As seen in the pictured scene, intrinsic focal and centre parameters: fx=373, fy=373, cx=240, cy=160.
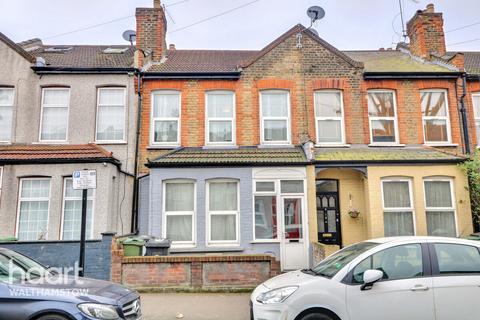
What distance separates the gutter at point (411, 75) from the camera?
13.2 m

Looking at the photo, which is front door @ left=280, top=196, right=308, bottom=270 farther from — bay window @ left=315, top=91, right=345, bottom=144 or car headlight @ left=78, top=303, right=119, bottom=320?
car headlight @ left=78, top=303, right=119, bottom=320

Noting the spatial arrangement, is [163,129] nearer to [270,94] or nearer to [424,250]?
[270,94]

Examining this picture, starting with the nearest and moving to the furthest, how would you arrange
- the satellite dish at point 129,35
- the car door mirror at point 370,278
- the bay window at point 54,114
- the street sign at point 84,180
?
the car door mirror at point 370,278, the street sign at point 84,180, the bay window at point 54,114, the satellite dish at point 129,35

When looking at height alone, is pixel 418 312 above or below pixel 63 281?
below

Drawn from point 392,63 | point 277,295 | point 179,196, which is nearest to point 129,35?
point 179,196

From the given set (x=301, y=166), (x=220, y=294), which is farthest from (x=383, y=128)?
(x=220, y=294)

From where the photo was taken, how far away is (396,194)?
11773 mm

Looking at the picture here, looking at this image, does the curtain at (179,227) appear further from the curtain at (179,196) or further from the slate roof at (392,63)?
the slate roof at (392,63)

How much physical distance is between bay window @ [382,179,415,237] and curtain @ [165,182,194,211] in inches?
239

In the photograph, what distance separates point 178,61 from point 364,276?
38.4 ft

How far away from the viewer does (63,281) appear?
5207 mm

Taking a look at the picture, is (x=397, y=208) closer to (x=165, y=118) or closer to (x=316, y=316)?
(x=316, y=316)

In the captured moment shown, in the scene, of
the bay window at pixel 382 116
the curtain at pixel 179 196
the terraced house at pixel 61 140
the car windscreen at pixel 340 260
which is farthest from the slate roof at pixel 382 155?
the terraced house at pixel 61 140

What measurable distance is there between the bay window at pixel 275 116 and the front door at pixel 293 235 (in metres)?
2.38
